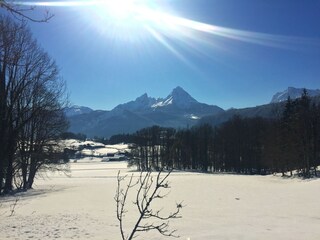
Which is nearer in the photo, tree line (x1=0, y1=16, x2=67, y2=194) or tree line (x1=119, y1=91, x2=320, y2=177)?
tree line (x1=0, y1=16, x2=67, y2=194)

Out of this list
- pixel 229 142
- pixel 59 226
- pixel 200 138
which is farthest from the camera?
pixel 200 138

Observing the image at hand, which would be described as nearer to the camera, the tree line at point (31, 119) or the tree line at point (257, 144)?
the tree line at point (31, 119)

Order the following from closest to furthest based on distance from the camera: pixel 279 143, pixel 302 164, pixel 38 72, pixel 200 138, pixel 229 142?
pixel 38 72 → pixel 302 164 → pixel 279 143 → pixel 229 142 → pixel 200 138

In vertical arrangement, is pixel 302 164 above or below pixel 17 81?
below

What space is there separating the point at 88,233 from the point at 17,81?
17.3 meters

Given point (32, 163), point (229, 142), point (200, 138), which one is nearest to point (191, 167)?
point (200, 138)

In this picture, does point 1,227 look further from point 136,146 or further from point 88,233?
point 136,146

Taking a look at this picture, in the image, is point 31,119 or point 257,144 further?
point 257,144

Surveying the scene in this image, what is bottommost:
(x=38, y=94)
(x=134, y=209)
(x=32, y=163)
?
(x=134, y=209)

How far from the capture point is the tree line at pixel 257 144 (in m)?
55.0

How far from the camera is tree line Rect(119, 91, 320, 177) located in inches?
2167

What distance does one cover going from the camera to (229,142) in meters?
101

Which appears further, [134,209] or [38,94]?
[38,94]

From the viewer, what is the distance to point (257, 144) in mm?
95500
